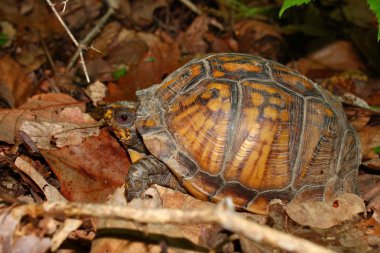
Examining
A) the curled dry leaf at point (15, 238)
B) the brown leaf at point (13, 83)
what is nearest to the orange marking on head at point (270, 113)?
the curled dry leaf at point (15, 238)

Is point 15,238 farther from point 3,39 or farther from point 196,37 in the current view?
point 196,37

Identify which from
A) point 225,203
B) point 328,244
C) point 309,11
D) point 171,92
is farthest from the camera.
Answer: point 309,11

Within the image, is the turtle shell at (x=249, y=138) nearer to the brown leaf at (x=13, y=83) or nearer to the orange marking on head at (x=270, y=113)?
the orange marking on head at (x=270, y=113)

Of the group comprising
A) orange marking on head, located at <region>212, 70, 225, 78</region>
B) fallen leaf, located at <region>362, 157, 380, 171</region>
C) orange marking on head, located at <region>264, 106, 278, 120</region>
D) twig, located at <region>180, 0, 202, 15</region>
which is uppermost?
twig, located at <region>180, 0, 202, 15</region>

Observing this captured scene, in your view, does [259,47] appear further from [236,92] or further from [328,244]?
[328,244]

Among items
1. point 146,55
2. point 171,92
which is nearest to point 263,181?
point 171,92

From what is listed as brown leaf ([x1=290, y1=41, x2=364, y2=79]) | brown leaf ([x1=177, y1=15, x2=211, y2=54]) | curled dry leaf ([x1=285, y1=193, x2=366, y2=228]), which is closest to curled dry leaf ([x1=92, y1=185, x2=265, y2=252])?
curled dry leaf ([x1=285, y1=193, x2=366, y2=228])

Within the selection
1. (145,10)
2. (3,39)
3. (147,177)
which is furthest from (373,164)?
(3,39)

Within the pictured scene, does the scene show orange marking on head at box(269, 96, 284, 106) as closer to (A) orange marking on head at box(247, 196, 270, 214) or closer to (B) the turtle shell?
(B) the turtle shell
